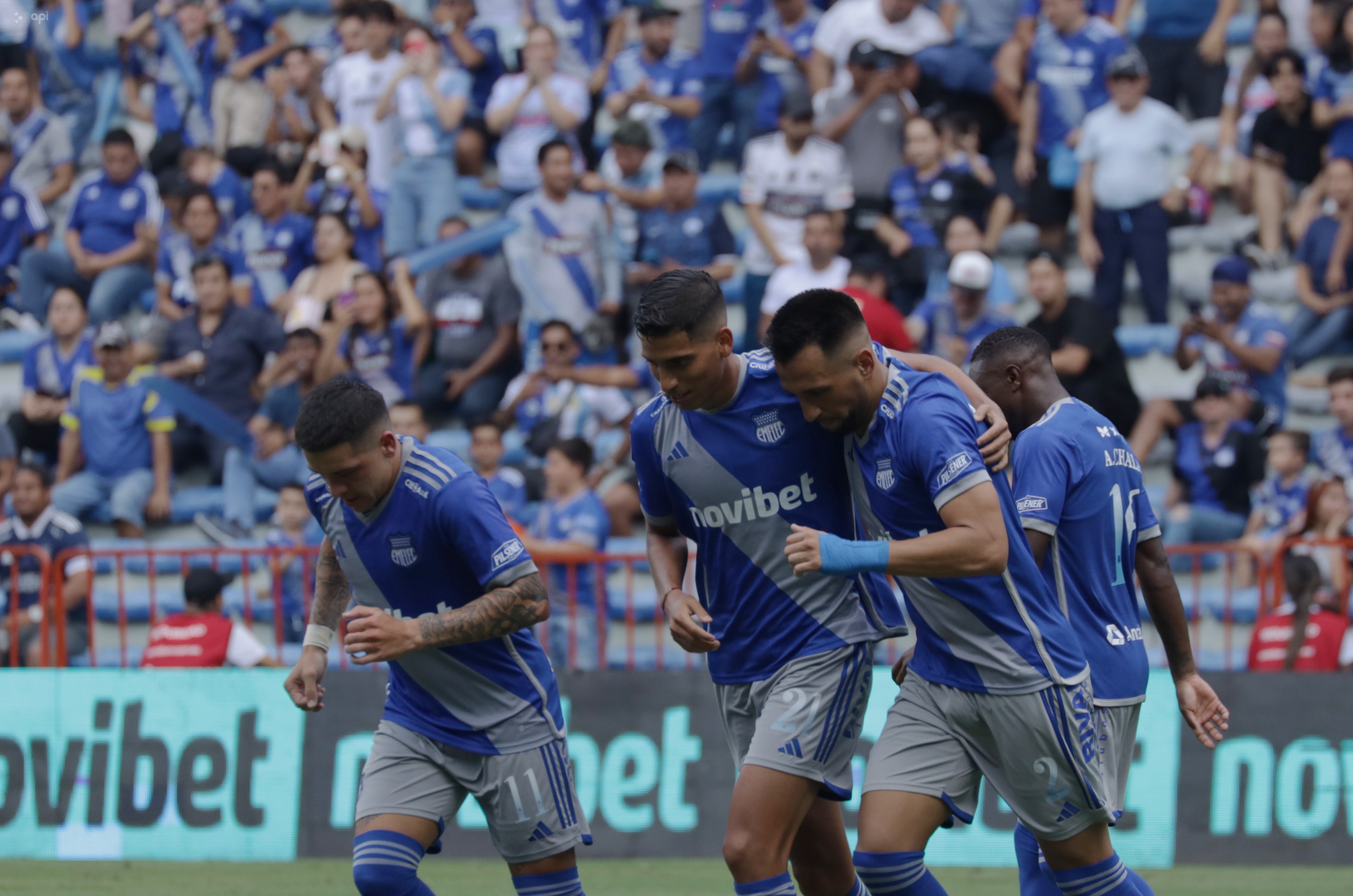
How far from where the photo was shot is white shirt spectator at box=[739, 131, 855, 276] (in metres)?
13.1

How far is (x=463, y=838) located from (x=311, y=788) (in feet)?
3.29

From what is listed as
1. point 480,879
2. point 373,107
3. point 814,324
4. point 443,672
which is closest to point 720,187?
point 373,107

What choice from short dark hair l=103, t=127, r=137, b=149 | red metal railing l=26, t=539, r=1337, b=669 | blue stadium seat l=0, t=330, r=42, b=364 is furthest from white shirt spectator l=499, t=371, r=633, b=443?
blue stadium seat l=0, t=330, r=42, b=364

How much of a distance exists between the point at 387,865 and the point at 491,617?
0.90 meters

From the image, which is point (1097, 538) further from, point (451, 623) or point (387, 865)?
point (387, 865)

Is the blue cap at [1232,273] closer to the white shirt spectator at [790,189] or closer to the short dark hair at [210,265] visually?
the white shirt spectator at [790,189]

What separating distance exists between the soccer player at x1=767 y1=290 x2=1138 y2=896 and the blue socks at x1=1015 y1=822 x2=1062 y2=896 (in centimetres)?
54

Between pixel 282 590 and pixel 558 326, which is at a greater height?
pixel 558 326

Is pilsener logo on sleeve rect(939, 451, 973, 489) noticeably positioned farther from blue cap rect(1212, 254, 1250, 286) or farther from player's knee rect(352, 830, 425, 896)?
blue cap rect(1212, 254, 1250, 286)

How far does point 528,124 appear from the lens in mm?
14789

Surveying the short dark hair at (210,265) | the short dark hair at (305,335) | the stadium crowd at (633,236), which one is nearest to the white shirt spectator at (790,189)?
the stadium crowd at (633,236)

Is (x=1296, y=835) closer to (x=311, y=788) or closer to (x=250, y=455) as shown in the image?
(x=311, y=788)

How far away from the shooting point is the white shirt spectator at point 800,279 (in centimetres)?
1211

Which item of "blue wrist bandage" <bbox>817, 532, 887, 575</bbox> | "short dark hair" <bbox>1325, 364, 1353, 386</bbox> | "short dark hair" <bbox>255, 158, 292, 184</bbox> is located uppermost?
"short dark hair" <bbox>255, 158, 292, 184</bbox>
